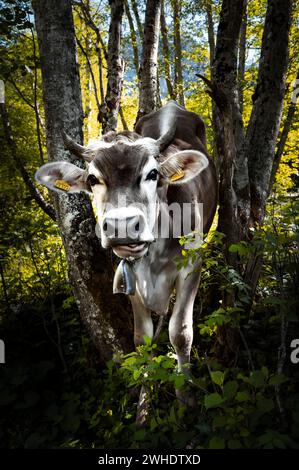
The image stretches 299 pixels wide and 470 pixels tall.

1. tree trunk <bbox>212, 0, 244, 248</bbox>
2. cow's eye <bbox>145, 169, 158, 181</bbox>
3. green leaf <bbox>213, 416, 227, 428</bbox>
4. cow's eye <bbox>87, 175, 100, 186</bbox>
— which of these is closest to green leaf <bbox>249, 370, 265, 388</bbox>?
green leaf <bbox>213, 416, 227, 428</bbox>

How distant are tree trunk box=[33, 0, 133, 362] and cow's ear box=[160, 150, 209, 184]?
1.04 m

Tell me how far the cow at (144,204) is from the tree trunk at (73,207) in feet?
1.46

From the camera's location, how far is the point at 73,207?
3.40 m

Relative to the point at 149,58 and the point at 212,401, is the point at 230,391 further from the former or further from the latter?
the point at 149,58

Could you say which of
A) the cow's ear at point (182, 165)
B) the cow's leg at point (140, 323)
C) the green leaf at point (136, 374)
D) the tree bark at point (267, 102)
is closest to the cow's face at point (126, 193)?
the cow's ear at point (182, 165)

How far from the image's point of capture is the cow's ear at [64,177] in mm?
2830

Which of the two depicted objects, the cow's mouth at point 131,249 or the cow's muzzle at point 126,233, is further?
the cow's mouth at point 131,249

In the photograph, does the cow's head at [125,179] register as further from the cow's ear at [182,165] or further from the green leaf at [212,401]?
the green leaf at [212,401]

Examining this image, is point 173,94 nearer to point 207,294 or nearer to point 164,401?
point 207,294

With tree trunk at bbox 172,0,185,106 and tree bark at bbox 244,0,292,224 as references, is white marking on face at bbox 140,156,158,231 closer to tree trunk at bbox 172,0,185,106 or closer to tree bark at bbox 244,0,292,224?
tree bark at bbox 244,0,292,224

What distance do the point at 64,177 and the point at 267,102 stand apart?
250 cm

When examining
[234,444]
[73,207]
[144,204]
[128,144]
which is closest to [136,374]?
[234,444]

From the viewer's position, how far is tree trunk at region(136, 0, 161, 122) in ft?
17.5

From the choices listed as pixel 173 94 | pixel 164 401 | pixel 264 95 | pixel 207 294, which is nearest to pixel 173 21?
pixel 173 94
